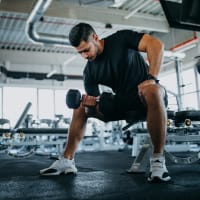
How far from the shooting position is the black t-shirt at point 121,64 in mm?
1527

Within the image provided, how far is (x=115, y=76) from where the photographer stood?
1.59m

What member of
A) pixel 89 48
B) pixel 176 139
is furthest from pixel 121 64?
pixel 176 139

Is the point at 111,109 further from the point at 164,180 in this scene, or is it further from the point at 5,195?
the point at 5,195

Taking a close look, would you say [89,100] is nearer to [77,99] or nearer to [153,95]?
[77,99]

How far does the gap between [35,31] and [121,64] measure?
147 inches

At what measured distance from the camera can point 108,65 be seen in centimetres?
159

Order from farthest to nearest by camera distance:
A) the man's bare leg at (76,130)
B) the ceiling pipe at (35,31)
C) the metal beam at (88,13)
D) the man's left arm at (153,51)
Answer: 1. the metal beam at (88,13)
2. the ceiling pipe at (35,31)
3. the man's bare leg at (76,130)
4. the man's left arm at (153,51)

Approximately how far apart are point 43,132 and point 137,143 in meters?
1.22

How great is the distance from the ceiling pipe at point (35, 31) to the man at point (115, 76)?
8.37 ft

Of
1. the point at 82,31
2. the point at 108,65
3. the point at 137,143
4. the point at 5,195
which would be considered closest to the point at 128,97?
the point at 108,65

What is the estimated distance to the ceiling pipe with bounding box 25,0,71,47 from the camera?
13.2 ft

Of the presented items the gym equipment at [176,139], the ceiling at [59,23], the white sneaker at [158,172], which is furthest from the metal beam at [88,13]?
the white sneaker at [158,172]

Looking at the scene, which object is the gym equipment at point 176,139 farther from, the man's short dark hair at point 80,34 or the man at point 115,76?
the man's short dark hair at point 80,34

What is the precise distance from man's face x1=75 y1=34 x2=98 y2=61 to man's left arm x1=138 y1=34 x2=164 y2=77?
25 centimetres
